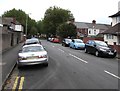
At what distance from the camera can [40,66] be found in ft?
46.0

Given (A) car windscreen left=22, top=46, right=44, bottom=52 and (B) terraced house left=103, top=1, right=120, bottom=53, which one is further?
(B) terraced house left=103, top=1, right=120, bottom=53

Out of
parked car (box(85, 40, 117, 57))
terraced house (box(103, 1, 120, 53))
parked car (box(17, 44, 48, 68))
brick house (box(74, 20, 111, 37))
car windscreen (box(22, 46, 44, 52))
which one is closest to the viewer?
parked car (box(17, 44, 48, 68))

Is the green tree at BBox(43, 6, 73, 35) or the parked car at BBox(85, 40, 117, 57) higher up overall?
the green tree at BBox(43, 6, 73, 35)

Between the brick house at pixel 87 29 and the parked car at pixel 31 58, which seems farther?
the brick house at pixel 87 29

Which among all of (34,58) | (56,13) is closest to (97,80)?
(34,58)

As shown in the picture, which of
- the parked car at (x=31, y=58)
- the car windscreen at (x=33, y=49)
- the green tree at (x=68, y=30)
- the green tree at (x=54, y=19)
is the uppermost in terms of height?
the green tree at (x=54, y=19)

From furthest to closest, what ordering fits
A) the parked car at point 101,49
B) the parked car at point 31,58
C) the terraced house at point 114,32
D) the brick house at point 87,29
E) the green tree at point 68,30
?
the brick house at point 87,29 → the green tree at point 68,30 → the terraced house at point 114,32 → the parked car at point 101,49 → the parked car at point 31,58

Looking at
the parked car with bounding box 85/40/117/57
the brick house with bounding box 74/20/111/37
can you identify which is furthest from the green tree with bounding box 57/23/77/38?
the parked car with bounding box 85/40/117/57

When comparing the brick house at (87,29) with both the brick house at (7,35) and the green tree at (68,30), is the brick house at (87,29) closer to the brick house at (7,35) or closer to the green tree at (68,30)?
the green tree at (68,30)

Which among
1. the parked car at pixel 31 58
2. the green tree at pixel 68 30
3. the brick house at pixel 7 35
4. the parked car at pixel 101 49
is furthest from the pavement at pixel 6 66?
the green tree at pixel 68 30

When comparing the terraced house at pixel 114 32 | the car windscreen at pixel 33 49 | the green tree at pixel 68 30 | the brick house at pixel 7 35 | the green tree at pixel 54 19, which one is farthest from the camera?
the green tree at pixel 54 19

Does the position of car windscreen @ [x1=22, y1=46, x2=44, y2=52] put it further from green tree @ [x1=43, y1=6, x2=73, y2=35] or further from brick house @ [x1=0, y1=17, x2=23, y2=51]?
green tree @ [x1=43, y1=6, x2=73, y2=35]

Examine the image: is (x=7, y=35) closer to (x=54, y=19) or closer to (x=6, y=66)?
(x=6, y=66)

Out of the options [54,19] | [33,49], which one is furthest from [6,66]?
[54,19]
